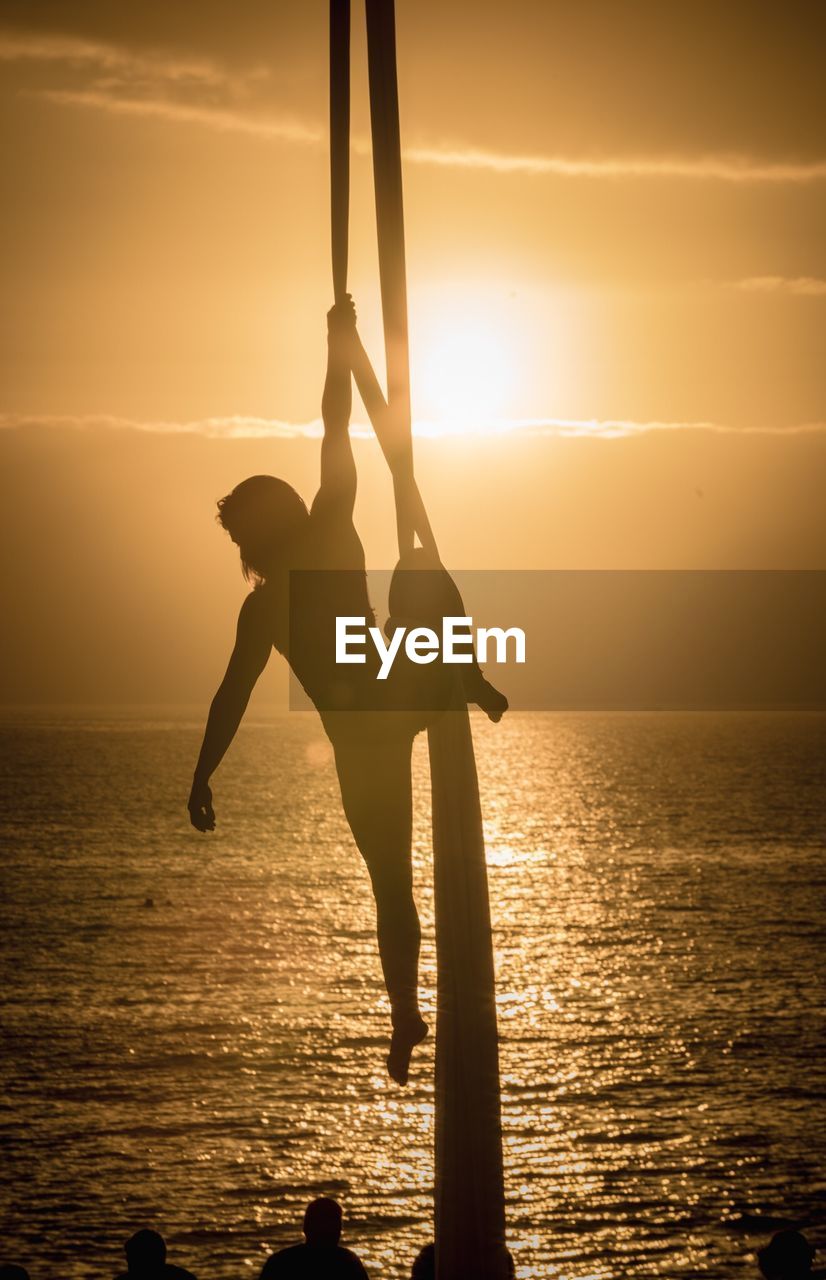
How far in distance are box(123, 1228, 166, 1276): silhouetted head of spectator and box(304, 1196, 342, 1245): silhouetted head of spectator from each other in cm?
187

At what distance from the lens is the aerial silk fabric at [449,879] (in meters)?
6.32

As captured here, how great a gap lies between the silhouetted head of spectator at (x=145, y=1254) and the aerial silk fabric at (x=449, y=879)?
6267 mm

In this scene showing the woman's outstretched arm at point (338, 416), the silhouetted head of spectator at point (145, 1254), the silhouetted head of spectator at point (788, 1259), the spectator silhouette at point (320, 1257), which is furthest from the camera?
the silhouetted head of spectator at point (145, 1254)

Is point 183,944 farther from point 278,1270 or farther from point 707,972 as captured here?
point 278,1270

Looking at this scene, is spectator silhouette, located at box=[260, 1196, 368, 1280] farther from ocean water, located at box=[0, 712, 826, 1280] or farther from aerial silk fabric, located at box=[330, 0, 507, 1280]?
ocean water, located at box=[0, 712, 826, 1280]

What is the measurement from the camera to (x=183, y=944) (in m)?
101

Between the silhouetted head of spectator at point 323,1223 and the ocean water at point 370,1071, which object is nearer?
the silhouetted head of spectator at point 323,1223

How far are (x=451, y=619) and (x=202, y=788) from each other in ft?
4.37

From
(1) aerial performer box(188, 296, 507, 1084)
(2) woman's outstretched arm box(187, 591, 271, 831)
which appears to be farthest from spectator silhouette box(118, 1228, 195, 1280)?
(2) woman's outstretched arm box(187, 591, 271, 831)

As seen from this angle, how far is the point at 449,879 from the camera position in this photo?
21.3ft

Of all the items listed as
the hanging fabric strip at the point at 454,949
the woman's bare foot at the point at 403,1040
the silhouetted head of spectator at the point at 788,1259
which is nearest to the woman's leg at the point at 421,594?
the hanging fabric strip at the point at 454,949

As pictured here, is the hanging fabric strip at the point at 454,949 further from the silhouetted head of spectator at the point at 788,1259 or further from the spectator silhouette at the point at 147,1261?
the spectator silhouette at the point at 147,1261

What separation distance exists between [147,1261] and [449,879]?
7.24 metres

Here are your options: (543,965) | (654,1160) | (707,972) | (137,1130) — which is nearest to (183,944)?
(543,965)
